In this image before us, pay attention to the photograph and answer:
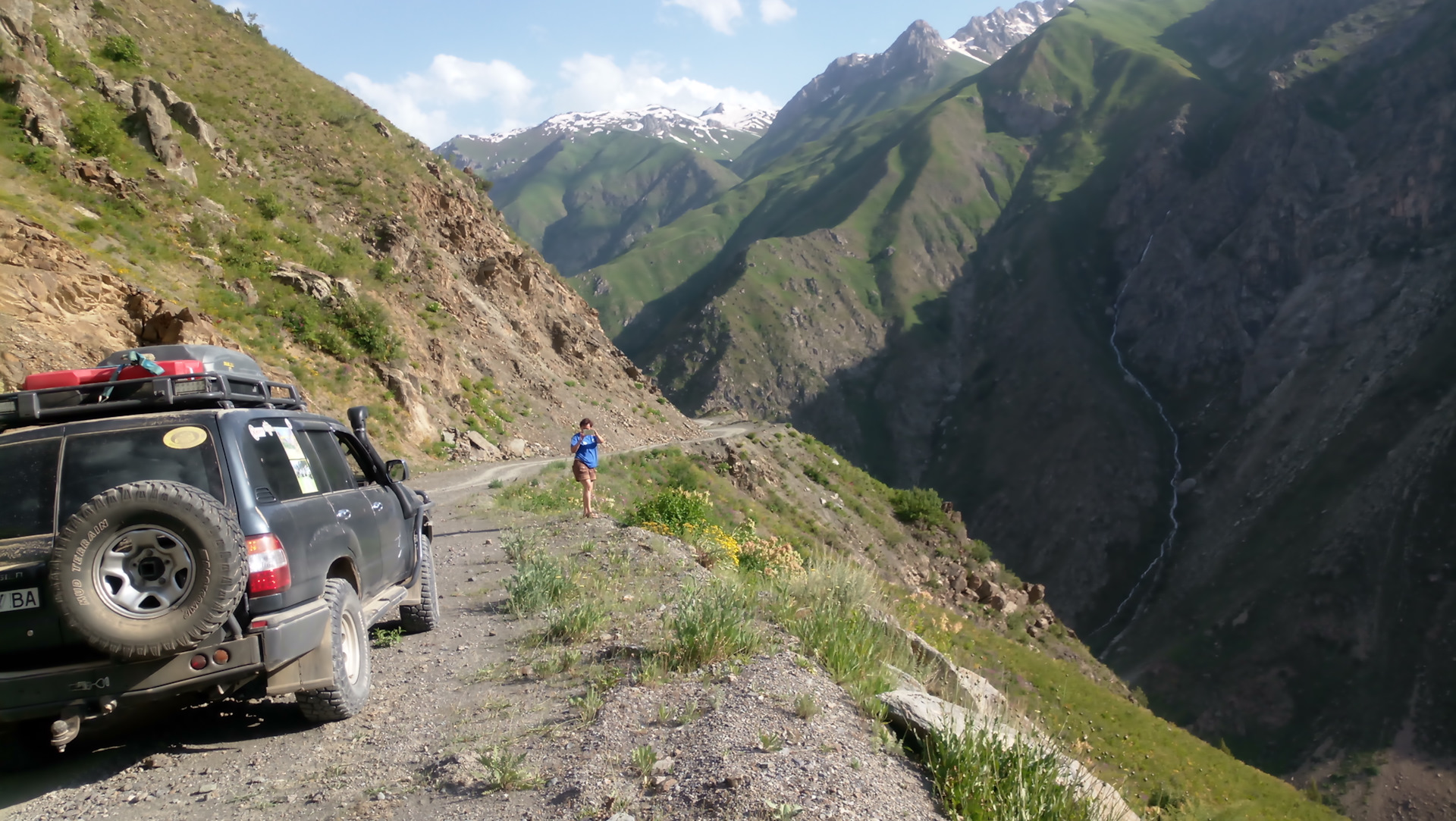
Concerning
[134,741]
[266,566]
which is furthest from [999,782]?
[134,741]

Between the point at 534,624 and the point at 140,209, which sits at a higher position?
the point at 140,209

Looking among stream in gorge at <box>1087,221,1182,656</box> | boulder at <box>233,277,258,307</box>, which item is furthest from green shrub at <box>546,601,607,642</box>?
stream in gorge at <box>1087,221,1182,656</box>

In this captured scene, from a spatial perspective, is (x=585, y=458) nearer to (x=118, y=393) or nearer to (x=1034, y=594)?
(x=118, y=393)

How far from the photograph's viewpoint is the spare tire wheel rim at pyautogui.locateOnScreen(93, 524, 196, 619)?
423cm

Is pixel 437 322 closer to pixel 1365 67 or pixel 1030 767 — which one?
pixel 1030 767

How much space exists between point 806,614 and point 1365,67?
126 m

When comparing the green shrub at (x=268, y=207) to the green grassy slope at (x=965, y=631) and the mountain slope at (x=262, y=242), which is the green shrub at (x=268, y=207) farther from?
the green grassy slope at (x=965, y=631)

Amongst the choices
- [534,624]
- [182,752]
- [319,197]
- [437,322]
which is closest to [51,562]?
[182,752]

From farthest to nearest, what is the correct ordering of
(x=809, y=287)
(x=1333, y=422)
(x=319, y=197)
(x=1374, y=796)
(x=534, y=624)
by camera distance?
(x=809, y=287) → (x=1333, y=422) → (x=1374, y=796) → (x=319, y=197) → (x=534, y=624)

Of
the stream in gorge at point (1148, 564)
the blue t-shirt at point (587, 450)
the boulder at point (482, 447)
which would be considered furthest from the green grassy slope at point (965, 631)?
the stream in gorge at point (1148, 564)

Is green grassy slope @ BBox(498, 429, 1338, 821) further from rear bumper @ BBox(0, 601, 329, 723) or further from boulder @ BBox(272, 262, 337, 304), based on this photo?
boulder @ BBox(272, 262, 337, 304)

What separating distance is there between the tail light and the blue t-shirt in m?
9.61

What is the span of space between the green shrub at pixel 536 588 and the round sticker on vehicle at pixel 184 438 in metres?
3.99

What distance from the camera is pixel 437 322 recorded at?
2973cm
